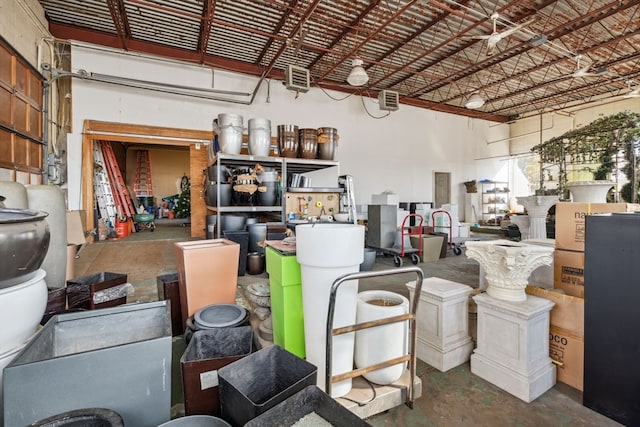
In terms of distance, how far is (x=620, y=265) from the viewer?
4.90 ft

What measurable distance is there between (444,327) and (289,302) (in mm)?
1140

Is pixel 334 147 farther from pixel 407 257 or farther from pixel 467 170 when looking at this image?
pixel 467 170

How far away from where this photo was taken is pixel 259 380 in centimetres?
134


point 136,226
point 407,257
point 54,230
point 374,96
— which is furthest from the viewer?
point 374,96

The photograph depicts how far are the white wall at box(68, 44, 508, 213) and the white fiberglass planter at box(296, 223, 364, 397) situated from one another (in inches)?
261

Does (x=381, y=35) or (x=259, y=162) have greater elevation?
(x=381, y=35)

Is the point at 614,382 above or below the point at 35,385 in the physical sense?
below

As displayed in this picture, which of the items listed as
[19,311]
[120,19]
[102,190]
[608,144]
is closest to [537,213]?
[608,144]

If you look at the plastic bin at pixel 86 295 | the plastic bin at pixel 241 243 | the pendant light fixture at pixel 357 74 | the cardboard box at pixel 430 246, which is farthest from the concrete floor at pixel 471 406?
the pendant light fixture at pixel 357 74

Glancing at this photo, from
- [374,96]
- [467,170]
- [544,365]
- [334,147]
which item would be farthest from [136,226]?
Result: [467,170]

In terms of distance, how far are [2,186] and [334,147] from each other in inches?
153

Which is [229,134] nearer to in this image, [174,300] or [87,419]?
[174,300]

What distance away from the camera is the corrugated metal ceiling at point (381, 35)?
546 centimetres

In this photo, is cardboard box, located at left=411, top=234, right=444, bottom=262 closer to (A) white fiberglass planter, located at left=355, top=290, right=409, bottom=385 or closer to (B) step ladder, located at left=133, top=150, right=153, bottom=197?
(A) white fiberglass planter, located at left=355, top=290, right=409, bottom=385
